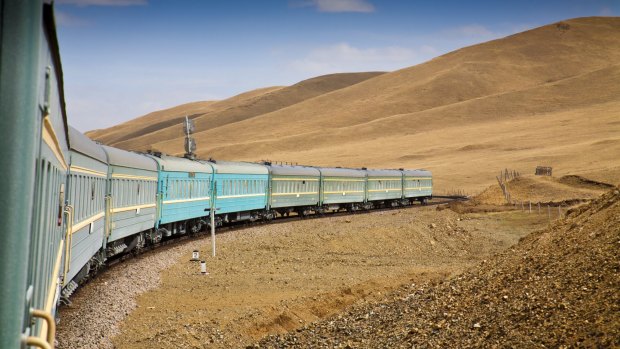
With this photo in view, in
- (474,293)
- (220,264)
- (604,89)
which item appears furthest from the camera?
(604,89)

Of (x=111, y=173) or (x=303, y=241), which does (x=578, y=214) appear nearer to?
(x=111, y=173)

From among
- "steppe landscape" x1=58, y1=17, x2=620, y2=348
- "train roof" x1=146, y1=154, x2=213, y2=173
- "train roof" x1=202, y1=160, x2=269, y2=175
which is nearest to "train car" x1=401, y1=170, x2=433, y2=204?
"steppe landscape" x1=58, y1=17, x2=620, y2=348

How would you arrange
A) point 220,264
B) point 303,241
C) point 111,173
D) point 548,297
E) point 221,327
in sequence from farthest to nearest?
point 303,241, point 220,264, point 111,173, point 221,327, point 548,297

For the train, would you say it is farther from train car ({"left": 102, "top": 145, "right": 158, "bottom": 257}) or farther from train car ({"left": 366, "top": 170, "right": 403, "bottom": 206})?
train car ({"left": 366, "top": 170, "right": 403, "bottom": 206})

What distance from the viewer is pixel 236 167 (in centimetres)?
3997

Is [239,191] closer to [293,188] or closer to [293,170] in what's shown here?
[293,188]

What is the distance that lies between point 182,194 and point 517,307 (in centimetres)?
2068

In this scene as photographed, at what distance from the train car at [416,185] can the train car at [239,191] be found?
26251 mm

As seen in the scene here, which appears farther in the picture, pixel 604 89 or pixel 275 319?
pixel 604 89

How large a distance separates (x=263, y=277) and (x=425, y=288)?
7275mm

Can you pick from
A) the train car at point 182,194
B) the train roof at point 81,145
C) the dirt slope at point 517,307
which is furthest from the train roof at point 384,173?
the train roof at point 81,145

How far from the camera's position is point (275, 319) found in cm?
1734

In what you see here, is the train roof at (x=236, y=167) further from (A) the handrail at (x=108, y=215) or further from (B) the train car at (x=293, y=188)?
(A) the handrail at (x=108, y=215)

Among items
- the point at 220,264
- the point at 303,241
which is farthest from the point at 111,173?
the point at 303,241
